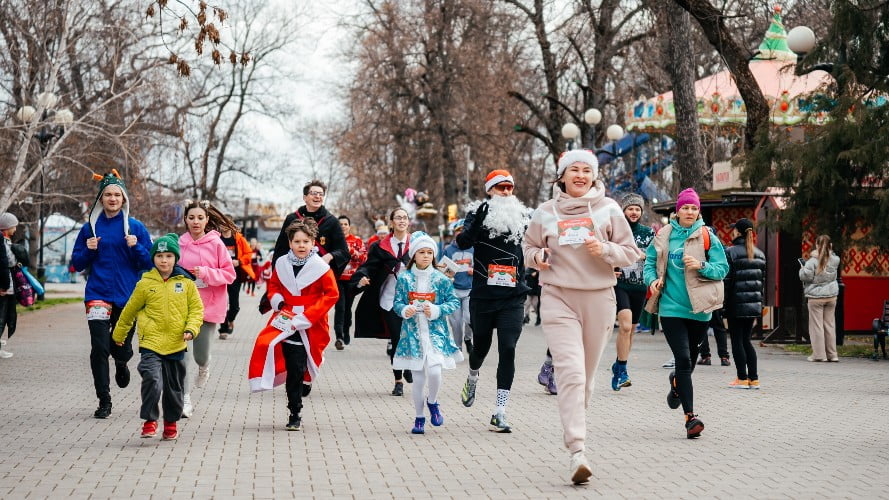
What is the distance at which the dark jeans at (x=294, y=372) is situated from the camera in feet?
30.5

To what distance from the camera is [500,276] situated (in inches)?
380

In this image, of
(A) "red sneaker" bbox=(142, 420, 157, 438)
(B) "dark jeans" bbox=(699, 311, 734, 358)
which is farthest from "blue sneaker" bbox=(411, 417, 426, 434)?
(B) "dark jeans" bbox=(699, 311, 734, 358)

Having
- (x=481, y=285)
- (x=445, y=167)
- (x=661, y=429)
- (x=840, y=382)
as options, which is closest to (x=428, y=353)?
(x=481, y=285)

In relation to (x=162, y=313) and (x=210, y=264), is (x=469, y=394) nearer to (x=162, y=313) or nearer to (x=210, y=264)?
(x=210, y=264)

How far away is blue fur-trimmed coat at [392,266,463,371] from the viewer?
9367 mm

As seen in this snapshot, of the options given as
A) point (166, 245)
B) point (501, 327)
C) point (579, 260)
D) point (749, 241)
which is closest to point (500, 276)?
point (501, 327)

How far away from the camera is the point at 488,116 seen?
42938 millimetres

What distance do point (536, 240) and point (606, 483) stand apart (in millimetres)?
1556

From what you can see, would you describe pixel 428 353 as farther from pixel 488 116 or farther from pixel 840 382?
pixel 488 116

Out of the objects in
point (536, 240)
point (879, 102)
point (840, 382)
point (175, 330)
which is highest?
point (879, 102)

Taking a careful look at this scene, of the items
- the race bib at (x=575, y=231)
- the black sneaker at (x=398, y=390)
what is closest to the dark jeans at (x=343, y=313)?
the black sneaker at (x=398, y=390)

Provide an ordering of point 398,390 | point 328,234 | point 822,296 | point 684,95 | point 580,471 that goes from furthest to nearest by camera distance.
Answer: point 684,95 < point 822,296 < point 398,390 < point 328,234 < point 580,471

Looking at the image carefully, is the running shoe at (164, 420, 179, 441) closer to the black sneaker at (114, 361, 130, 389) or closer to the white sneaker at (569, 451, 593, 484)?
the black sneaker at (114, 361, 130, 389)

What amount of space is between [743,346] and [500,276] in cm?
403
